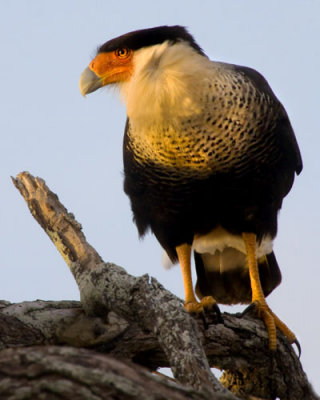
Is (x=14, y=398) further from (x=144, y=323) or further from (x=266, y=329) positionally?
(x=266, y=329)

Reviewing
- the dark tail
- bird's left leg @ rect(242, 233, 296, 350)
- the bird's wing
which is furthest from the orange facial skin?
the dark tail

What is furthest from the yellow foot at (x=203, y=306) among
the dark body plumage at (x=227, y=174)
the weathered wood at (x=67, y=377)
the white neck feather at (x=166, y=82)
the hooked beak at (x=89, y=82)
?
the weathered wood at (x=67, y=377)

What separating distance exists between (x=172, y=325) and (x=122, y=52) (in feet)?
8.58

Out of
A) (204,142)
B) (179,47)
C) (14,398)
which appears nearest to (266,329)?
(204,142)

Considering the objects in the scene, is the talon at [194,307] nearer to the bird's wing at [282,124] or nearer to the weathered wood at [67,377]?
the bird's wing at [282,124]

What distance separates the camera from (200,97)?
471 cm

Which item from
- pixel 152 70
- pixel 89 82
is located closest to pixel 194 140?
pixel 152 70

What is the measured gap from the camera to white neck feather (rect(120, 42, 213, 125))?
4691mm

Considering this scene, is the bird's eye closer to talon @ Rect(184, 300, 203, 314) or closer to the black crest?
the black crest

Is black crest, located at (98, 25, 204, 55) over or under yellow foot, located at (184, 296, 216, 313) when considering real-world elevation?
over

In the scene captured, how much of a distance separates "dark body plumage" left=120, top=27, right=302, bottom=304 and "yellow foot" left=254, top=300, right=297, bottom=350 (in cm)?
54

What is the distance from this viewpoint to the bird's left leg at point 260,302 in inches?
179

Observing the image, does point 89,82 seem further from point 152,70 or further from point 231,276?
point 231,276

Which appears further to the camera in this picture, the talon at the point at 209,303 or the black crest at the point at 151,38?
the black crest at the point at 151,38
